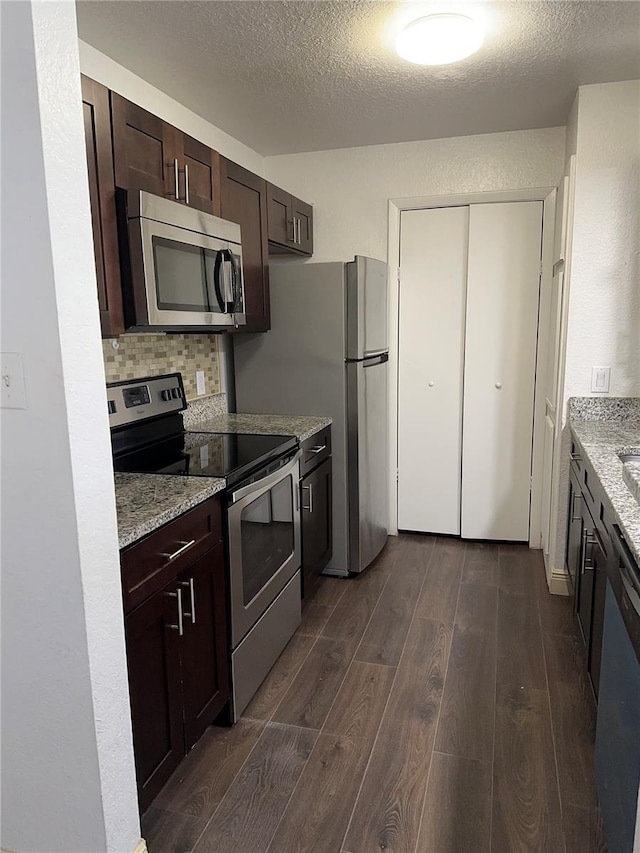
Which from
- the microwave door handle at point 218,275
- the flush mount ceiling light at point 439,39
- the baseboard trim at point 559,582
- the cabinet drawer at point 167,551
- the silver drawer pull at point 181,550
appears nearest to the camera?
the cabinet drawer at point 167,551

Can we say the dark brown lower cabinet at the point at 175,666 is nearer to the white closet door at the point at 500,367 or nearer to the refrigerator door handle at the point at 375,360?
the refrigerator door handle at the point at 375,360

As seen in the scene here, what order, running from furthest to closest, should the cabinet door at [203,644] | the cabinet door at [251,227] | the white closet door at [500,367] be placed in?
the white closet door at [500,367] < the cabinet door at [251,227] < the cabinet door at [203,644]

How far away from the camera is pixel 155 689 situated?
162 cm

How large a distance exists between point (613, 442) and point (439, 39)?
1.63 metres

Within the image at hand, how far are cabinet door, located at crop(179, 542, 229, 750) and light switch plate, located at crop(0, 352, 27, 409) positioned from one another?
709mm

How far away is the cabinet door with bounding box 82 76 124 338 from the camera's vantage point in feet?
5.82

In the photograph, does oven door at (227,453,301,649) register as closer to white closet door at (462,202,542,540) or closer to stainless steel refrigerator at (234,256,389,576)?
stainless steel refrigerator at (234,256,389,576)

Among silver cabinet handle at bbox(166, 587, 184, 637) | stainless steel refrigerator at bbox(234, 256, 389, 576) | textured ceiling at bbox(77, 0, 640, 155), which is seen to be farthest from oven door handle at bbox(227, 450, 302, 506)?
textured ceiling at bbox(77, 0, 640, 155)

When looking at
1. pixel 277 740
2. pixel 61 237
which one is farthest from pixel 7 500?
Result: pixel 277 740

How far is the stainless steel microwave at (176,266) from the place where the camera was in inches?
76.0

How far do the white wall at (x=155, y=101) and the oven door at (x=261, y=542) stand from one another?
163 cm

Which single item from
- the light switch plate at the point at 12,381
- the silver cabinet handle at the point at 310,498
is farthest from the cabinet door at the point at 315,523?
the light switch plate at the point at 12,381

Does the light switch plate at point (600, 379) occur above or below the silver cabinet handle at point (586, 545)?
above

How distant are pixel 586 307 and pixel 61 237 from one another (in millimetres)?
2397
